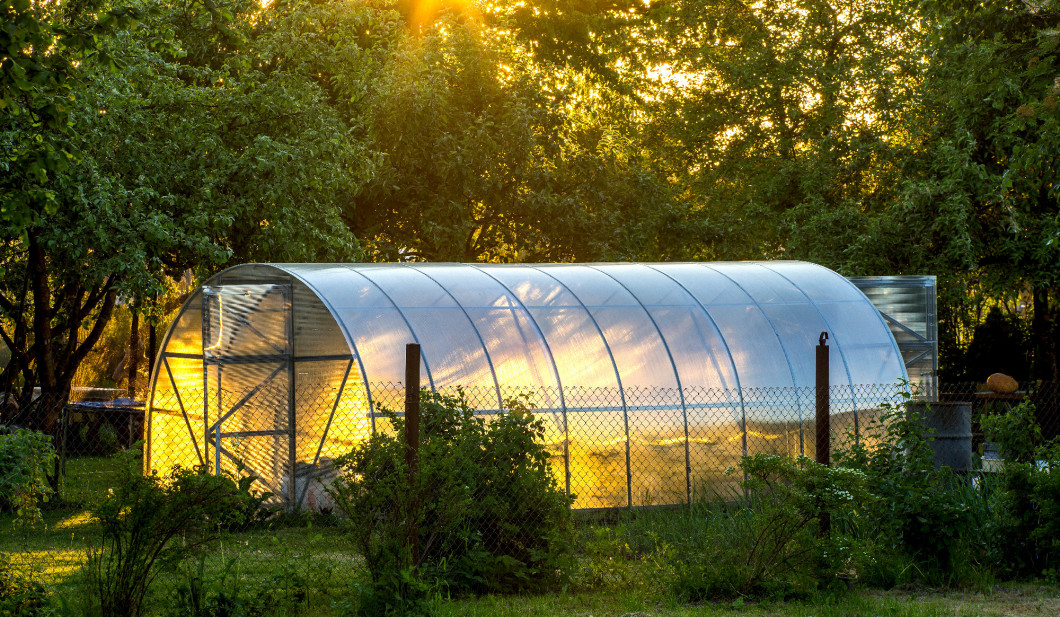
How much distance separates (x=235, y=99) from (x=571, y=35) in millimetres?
15009

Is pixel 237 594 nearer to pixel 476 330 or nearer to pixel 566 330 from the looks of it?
pixel 476 330

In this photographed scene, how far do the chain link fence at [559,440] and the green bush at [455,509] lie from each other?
2.69 metres

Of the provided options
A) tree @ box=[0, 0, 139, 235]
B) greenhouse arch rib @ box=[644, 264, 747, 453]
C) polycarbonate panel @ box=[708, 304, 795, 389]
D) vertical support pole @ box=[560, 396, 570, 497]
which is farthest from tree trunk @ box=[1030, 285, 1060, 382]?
tree @ box=[0, 0, 139, 235]

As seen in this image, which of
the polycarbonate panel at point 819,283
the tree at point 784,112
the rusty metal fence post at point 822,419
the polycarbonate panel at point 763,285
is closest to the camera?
the rusty metal fence post at point 822,419

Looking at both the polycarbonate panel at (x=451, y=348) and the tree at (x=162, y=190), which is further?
the tree at (x=162, y=190)

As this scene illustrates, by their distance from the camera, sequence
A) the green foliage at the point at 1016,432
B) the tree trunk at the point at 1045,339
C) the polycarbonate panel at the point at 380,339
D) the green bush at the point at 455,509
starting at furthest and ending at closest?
the tree trunk at the point at 1045,339
the polycarbonate panel at the point at 380,339
the green foliage at the point at 1016,432
the green bush at the point at 455,509

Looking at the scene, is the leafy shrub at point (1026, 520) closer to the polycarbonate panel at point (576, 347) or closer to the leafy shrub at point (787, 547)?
the leafy shrub at point (787, 547)

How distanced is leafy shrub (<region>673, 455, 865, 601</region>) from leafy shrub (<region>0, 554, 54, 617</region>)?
4427mm

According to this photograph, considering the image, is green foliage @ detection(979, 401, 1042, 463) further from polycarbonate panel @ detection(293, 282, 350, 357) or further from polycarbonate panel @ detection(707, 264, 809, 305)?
polycarbonate panel @ detection(293, 282, 350, 357)

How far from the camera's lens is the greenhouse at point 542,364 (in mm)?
Answer: 12352

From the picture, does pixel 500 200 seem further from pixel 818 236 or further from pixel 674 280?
pixel 674 280

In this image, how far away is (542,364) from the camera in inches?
500

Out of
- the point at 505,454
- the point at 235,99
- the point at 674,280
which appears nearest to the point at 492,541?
the point at 505,454

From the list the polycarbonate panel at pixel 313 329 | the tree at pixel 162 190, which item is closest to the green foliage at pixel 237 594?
the polycarbonate panel at pixel 313 329
